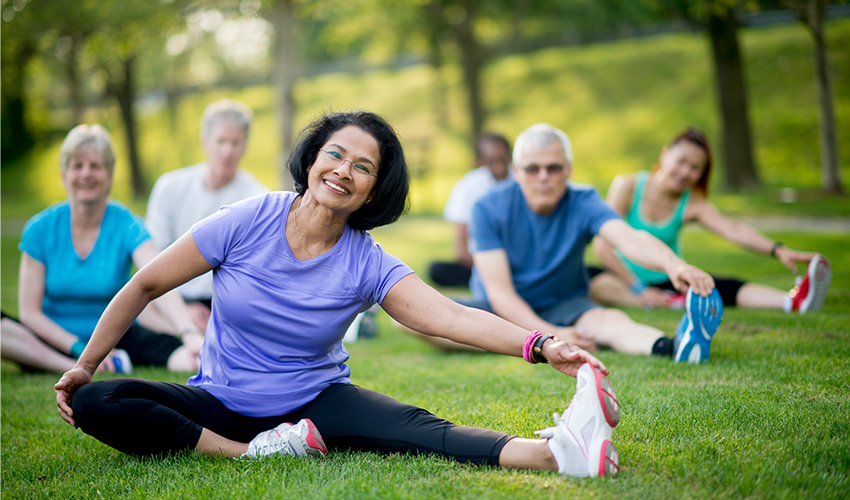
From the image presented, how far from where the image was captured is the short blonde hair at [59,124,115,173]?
5.02m

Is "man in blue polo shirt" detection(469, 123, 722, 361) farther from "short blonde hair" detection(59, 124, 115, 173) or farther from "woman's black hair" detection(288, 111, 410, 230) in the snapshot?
"short blonde hair" detection(59, 124, 115, 173)

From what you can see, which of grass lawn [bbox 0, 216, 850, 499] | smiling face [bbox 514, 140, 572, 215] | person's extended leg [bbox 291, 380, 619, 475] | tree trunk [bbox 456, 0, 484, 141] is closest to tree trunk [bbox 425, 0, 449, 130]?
tree trunk [bbox 456, 0, 484, 141]

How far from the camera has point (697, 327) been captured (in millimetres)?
4504

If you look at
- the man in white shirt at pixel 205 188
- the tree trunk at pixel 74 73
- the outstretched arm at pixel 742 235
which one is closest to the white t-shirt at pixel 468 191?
the outstretched arm at pixel 742 235

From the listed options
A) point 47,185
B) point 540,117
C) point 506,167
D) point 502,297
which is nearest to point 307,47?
point 47,185

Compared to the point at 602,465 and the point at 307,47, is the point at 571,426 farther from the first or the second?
the point at 307,47

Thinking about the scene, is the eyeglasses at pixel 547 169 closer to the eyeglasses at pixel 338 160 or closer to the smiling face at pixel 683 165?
the smiling face at pixel 683 165

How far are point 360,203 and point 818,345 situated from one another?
3.42 m

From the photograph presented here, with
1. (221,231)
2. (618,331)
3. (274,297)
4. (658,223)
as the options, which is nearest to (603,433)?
(274,297)

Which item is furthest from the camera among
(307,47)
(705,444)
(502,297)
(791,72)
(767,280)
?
(307,47)

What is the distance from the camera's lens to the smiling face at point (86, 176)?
5.05 metres

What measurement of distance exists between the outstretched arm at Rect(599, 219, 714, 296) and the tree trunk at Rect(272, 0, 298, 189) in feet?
39.7

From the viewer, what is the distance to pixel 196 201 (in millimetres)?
6477

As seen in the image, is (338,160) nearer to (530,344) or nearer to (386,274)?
(386,274)
